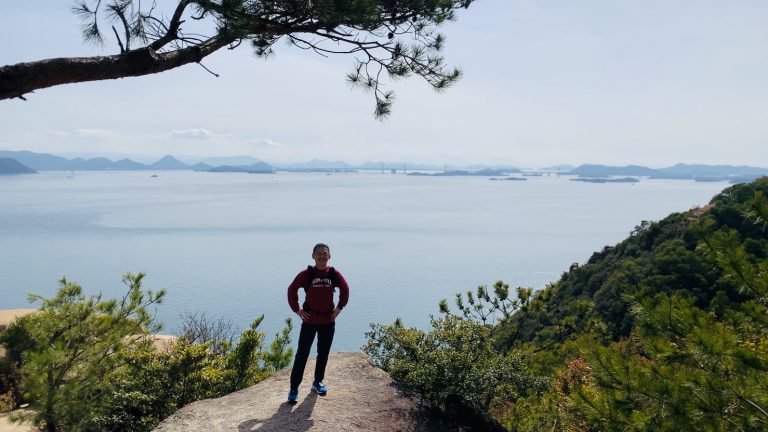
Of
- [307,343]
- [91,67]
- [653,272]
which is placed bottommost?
[653,272]

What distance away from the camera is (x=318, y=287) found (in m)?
5.70

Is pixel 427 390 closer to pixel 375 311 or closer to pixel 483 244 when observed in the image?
pixel 375 311

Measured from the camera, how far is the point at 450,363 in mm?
6113

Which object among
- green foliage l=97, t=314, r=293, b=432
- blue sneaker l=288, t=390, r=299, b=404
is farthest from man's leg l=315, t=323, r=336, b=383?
green foliage l=97, t=314, r=293, b=432

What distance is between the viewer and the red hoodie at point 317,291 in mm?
5688

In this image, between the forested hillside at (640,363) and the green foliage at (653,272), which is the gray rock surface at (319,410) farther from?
the green foliage at (653,272)

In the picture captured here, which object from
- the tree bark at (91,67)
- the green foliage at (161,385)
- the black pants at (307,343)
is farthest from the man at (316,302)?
the tree bark at (91,67)

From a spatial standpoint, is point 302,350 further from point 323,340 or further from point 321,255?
point 321,255

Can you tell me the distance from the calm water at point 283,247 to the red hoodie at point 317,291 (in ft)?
134


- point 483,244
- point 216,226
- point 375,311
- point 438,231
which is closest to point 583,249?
point 483,244

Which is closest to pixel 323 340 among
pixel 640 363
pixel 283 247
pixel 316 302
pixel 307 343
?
pixel 307 343

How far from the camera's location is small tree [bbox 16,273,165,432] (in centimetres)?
497

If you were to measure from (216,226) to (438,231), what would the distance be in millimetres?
39938

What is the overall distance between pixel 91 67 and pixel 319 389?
3885 millimetres
